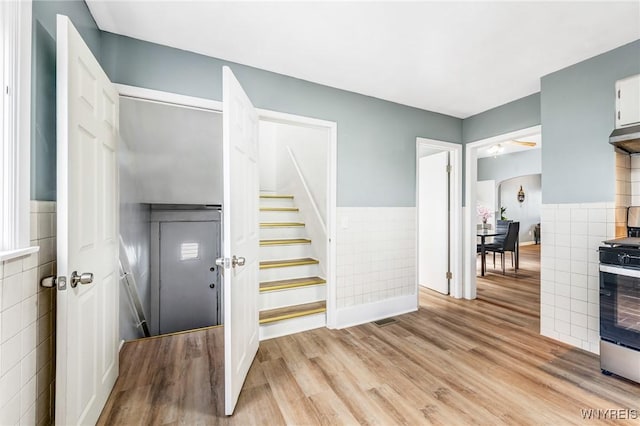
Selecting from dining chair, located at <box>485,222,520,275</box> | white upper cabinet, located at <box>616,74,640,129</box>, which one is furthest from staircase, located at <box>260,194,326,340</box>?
dining chair, located at <box>485,222,520,275</box>

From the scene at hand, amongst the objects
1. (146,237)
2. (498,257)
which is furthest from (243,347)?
(498,257)

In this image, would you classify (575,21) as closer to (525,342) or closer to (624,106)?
(624,106)

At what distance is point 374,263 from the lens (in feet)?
10.0

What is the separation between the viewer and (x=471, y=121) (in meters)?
3.65

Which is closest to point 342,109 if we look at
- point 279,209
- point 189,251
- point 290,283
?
point 279,209

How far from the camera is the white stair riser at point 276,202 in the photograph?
A: 4.00 m

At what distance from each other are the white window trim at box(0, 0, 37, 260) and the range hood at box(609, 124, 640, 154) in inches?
136

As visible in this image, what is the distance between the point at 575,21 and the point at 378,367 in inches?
109

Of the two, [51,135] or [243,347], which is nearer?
[51,135]

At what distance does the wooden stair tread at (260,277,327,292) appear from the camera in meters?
2.80

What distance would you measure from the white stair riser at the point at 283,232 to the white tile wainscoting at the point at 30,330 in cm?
224

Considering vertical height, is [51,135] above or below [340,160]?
below

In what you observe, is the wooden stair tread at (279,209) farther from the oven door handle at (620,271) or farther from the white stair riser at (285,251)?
the oven door handle at (620,271)

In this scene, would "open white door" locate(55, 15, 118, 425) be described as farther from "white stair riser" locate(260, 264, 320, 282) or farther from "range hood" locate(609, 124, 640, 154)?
"range hood" locate(609, 124, 640, 154)
